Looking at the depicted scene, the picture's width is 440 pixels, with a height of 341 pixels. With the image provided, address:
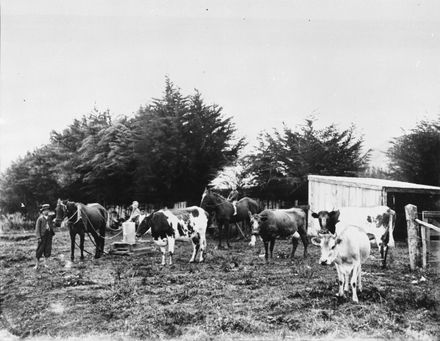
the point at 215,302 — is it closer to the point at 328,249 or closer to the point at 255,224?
the point at 328,249

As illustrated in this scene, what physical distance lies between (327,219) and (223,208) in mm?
8537

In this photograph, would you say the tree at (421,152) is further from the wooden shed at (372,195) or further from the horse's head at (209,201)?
the horse's head at (209,201)

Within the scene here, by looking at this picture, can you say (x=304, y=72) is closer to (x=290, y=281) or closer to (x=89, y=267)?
(x=290, y=281)

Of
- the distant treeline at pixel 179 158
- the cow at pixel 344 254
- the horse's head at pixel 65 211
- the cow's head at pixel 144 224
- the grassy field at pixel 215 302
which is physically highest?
the distant treeline at pixel 179 158

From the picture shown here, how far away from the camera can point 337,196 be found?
1653cm

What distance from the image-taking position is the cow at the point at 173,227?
12539 mm

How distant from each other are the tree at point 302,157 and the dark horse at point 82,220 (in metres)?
9.59

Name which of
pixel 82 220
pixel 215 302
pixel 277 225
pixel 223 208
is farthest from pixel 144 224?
pixel 215 302

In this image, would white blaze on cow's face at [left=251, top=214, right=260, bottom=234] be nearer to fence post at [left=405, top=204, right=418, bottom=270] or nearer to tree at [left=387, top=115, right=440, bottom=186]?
fence post at [left=405, top=204, right=418, bottom=270]

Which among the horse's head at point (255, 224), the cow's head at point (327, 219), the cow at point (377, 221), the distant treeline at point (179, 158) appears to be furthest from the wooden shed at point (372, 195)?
the cow's head at point (327, 219)

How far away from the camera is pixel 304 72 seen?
11.7 m

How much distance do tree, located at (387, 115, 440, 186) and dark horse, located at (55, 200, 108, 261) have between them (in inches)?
598

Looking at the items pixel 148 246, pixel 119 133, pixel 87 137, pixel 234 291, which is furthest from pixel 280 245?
pixel 87 137

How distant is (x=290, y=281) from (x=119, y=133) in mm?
14051
